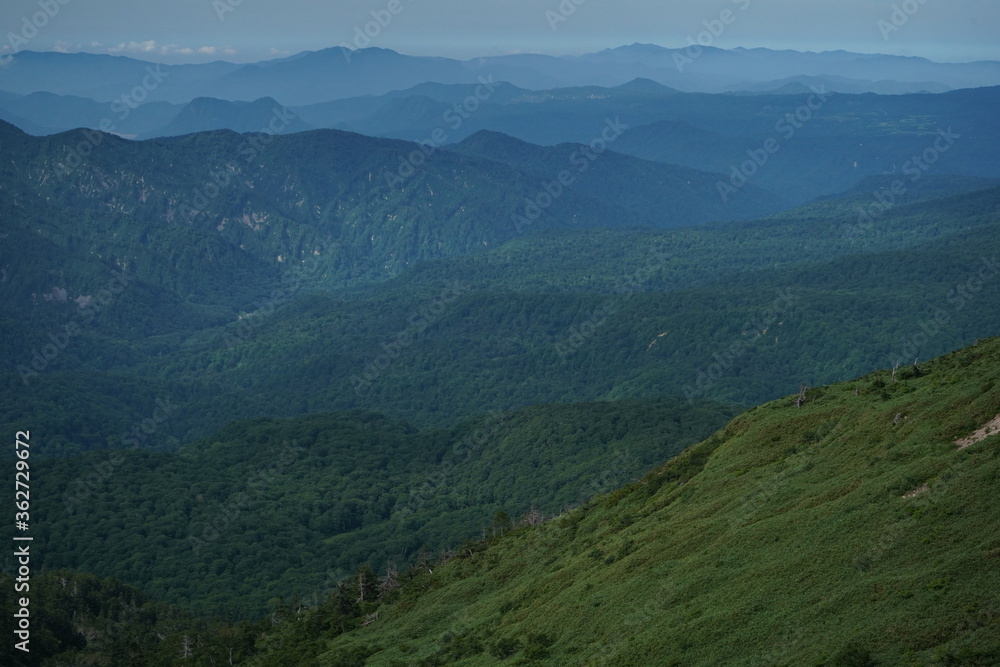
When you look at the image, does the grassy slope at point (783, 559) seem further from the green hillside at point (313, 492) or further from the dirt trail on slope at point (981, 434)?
the green hillside at point (313, 492)

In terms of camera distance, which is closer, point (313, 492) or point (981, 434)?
point (981, 434)

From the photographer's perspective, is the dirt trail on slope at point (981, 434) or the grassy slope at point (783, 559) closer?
the grassy slope at point (783, 559)

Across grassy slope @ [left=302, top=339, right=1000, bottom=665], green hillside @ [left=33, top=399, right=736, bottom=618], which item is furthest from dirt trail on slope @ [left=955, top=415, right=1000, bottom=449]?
green hillside @ [left=33, top=399, right=736, bottom=618]

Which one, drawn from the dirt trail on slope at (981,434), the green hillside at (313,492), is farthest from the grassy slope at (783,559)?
the green hillside at (313,492)

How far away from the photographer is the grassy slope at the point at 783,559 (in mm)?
35062

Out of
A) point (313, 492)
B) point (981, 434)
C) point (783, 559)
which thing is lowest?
point (313, 492)

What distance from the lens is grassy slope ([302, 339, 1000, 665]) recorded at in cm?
3506

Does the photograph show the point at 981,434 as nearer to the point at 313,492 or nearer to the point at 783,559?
the point at 783,559

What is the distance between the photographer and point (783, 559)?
43438 millimetres

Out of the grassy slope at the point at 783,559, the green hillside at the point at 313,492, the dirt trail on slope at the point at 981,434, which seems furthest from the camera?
the green hillside at the point at 313,492

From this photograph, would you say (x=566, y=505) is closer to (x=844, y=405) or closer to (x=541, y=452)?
(x=541, y=452)

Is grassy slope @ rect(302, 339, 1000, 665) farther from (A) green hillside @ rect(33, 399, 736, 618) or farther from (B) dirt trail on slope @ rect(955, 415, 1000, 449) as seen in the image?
(A) green hillside @ rect(33, 399, 736, 618)

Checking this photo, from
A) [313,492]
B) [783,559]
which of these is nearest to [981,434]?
[783,559]

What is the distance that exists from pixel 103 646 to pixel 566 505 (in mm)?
58824
